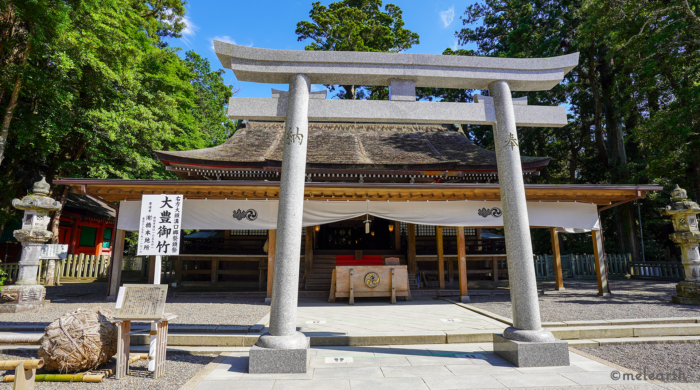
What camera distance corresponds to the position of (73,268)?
12625 millimetres

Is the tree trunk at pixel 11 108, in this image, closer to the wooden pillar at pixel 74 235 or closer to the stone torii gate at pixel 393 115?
the wooden pillar at pixel 74 235

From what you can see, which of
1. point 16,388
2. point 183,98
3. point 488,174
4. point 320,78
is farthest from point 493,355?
point 183,98

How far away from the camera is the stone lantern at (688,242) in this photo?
7732mm

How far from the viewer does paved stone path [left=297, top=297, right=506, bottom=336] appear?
17.9ft

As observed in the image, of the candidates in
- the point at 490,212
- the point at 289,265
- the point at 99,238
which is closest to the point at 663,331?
the point at 490,212

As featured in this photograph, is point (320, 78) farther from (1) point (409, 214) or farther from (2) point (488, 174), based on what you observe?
(2) point (488, 174)

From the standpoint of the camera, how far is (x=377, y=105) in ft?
Result: 14.9

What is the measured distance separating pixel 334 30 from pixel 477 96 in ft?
71.8

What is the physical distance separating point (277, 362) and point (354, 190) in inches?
197

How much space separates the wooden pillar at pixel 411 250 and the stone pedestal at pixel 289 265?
7.42 m

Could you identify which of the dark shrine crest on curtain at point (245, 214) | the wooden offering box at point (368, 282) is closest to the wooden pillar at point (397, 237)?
the wooden offering box at point (368, 282)

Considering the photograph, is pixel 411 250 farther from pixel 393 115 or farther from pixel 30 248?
pixel 30 248

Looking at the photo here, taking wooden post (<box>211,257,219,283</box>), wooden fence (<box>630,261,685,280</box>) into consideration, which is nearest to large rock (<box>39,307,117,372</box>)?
wooden post (<box>211,257,219,283</box>)

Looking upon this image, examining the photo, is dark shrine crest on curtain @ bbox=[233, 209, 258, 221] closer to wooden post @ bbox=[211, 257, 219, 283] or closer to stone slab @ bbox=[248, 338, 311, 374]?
wooden post @ bbox=[211, 257, 219, 283]
